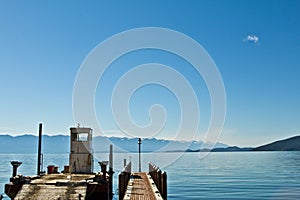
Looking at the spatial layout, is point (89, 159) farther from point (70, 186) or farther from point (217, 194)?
point (217, 194)

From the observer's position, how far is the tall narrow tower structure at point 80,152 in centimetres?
3083

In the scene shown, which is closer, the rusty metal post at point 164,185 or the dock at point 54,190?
the rusty metal post at point 164,185

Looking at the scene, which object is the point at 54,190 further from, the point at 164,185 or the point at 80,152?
the point at 80,152

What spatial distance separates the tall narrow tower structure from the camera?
30.8m

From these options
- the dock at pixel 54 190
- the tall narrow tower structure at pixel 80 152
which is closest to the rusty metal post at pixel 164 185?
the dock at pixel 54 190

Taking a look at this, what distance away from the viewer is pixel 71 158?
30938 millimetres

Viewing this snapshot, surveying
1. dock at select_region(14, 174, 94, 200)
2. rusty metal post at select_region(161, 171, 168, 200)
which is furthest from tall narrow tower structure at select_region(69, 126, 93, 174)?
rusty metal post at select_region(161, 171, 168, 200)

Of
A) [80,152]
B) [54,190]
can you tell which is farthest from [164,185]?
[80,152]

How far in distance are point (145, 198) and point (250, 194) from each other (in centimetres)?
2240

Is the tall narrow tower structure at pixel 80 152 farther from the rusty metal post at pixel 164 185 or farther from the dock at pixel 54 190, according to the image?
the rusty metal post at pixel 164 185

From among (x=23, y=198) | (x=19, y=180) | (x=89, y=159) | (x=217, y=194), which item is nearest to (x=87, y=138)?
(x=89, y=159)

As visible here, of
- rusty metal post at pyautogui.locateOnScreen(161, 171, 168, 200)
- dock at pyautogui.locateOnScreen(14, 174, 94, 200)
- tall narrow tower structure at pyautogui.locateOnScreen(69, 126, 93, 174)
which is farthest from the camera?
tall narrow tower structure at pyautogui.locateOnScreen(69, 126, 93, 174)

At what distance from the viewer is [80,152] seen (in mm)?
31078

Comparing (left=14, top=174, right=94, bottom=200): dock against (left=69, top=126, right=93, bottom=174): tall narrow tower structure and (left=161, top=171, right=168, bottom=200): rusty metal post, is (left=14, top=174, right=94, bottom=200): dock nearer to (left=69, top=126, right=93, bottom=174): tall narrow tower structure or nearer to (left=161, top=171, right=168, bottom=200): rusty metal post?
(left=161, top=171, right=168, bottom=200): rusty metal post
